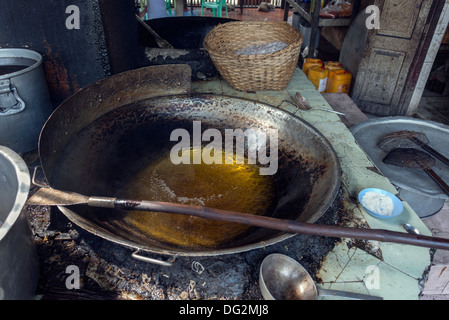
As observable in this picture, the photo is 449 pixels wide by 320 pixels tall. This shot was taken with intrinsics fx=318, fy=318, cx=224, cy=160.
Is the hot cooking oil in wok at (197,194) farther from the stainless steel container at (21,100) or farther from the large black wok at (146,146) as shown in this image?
the stainless steel container at (21,100)

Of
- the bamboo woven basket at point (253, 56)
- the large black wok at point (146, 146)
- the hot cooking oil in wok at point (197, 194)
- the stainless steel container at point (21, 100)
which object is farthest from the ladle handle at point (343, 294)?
the stainless steel container at point (21, 100)

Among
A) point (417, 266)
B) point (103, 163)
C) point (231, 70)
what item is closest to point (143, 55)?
point (231, 70)

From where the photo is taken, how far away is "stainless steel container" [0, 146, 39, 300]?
1.08 meters

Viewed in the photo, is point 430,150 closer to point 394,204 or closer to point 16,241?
point 394,204

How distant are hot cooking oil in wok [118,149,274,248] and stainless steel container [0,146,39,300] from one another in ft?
1.57

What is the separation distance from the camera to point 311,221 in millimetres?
1355

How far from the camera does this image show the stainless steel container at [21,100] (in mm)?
1973

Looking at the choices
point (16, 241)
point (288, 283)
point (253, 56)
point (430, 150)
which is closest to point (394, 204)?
point (288, 283)

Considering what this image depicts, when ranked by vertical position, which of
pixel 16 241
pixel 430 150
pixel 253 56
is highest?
pixel 253 56

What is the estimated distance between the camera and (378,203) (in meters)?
1.77

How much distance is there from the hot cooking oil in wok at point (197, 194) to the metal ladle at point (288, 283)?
0.27 m

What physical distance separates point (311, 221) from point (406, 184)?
4.20ft

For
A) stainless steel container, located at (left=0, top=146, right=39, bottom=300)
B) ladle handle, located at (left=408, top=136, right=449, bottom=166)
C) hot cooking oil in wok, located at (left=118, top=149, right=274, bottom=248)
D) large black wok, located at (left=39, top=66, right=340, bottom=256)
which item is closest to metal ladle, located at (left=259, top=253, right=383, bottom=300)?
large black wok, located at (left=39, top=66, right=340, bottom=256)

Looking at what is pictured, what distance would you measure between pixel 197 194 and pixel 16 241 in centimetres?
93
